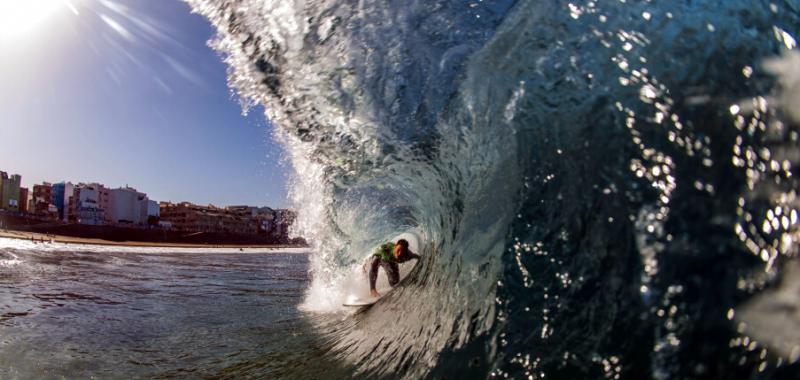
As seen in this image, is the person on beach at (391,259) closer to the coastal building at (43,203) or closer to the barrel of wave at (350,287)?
the barrel of wave at (350,287)

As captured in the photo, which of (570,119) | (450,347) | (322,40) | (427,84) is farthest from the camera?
(322,40)

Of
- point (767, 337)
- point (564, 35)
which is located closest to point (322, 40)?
point (564, 35)

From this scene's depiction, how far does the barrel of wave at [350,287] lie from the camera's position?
6539 mm

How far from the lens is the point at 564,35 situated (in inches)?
90.4

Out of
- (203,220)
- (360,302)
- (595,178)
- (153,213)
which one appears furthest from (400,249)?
(153,213)

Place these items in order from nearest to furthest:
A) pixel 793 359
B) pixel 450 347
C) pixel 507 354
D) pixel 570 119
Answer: pixel 793 359, pixel 507 354, pixel 570 119, pixel 450 347

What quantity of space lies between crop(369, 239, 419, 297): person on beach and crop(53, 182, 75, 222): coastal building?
354 feet

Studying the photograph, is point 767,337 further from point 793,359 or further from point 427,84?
point 427,84

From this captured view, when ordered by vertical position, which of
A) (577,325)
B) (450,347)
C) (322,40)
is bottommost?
(450,347)

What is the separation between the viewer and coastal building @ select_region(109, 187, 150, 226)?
334 ft

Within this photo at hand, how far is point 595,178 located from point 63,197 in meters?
118

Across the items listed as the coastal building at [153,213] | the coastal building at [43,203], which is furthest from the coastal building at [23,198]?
the coastal building at [153,213]

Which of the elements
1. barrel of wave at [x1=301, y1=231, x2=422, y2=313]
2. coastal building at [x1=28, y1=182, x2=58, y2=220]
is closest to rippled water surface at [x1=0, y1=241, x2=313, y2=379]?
barrel of wave at [x1=301, y1=231, x2=422, y2=313]

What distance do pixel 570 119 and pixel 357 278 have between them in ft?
21.0
